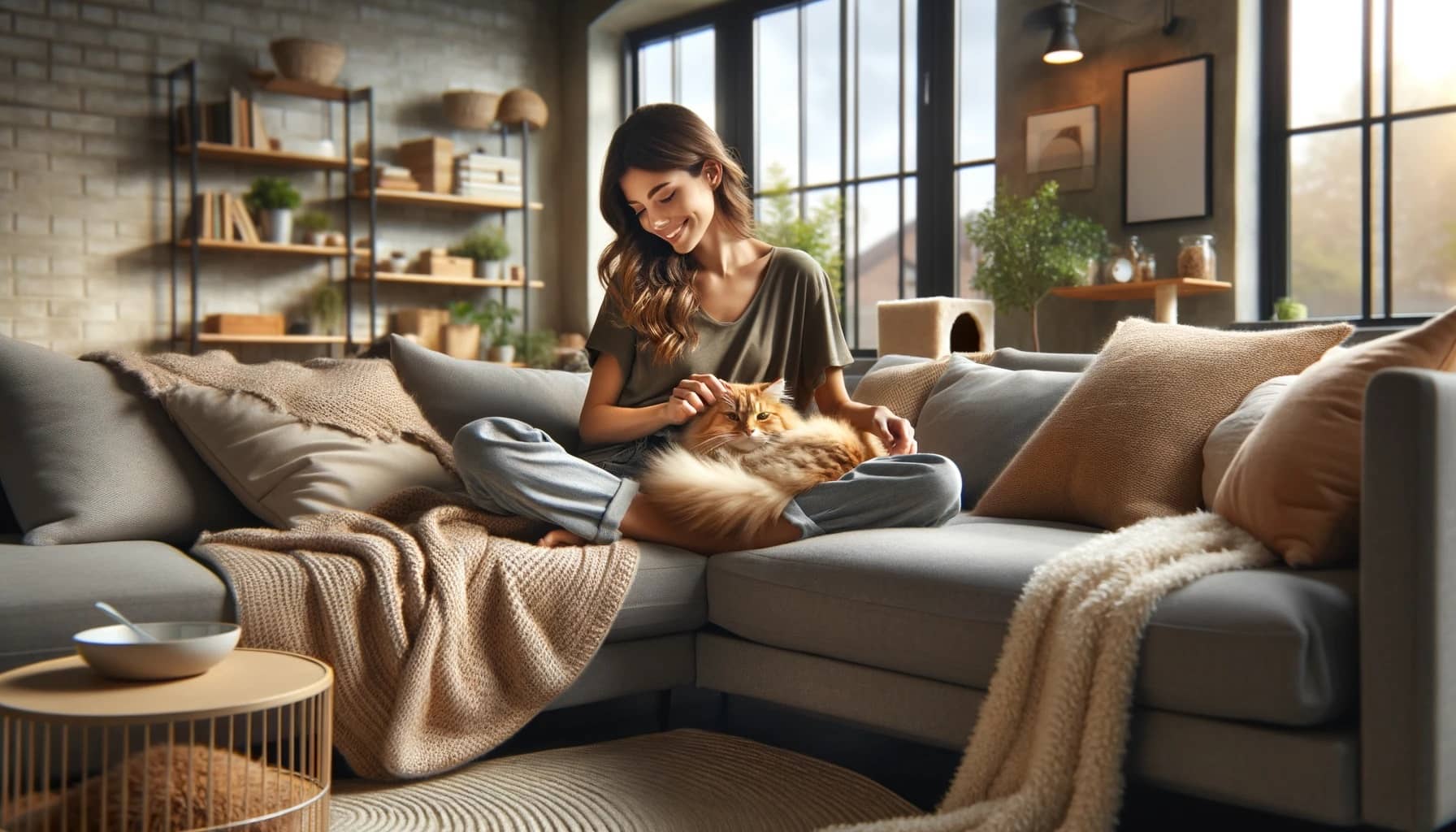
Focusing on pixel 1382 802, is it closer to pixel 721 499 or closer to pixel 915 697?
pixel 915 697

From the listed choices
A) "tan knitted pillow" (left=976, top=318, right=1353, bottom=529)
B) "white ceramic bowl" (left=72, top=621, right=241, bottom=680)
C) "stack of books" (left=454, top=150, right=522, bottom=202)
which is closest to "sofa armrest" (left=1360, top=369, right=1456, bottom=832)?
"tan knitted pillow" (left=976, top=318, right=1353, bottom=529)

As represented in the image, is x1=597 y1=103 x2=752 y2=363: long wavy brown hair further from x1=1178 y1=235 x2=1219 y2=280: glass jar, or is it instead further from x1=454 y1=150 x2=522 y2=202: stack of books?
x1=454 y1=150 x2=522 y2=202: stack of books

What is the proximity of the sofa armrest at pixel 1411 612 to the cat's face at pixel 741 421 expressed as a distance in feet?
3.25

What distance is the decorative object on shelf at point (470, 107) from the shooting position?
20.4 ft

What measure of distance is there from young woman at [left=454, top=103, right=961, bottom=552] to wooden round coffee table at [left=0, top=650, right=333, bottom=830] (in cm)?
65

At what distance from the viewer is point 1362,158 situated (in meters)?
4.08

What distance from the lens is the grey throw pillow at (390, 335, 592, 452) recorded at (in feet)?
7.90

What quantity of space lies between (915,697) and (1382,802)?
611mm

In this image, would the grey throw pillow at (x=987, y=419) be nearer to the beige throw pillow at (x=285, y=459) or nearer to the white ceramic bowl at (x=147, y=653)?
the beige throw pillow at (x=285, y=459)

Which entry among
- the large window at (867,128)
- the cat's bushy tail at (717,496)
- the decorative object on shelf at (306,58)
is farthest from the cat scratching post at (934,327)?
the decorative object on shelf at (306,58)

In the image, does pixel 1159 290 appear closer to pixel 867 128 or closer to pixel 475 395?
pixel 867 128

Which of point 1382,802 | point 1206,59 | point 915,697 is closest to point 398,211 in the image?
point 1206,59

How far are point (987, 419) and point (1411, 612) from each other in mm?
1130

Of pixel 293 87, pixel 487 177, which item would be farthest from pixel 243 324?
pixel 487 177
